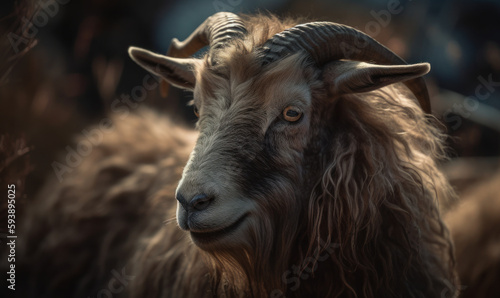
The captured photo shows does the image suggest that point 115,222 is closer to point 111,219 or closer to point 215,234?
point 111,219

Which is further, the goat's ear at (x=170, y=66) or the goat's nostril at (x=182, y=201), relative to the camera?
the goat's ear at (x=170, y=66)

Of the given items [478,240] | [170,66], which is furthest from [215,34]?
[478,240]

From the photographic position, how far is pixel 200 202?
2.28 m

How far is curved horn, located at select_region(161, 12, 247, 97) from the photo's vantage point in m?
2.88

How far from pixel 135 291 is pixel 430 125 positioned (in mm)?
2292

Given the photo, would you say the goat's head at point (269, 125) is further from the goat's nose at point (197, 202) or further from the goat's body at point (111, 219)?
the goat's body at point (111, 219)

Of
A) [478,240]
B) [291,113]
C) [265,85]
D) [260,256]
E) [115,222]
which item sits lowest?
[478,240]

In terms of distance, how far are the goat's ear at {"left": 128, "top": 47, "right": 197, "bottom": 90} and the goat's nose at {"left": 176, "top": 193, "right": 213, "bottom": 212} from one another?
1075mm

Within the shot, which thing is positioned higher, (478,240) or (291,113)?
(291,113)

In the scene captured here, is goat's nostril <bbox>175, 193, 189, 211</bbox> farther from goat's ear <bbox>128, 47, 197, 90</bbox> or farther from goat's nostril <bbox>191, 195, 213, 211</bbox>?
goat's ear <bbox>128, 47, 197, 90</bbox>

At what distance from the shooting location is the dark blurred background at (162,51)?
541cm

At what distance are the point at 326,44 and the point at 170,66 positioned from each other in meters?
1.04

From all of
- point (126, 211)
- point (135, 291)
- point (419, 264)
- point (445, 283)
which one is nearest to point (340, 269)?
point (419, 264)

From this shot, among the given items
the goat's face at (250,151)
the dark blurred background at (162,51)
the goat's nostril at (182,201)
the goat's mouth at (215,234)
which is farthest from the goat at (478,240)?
the goat's nostril at (182,201)
